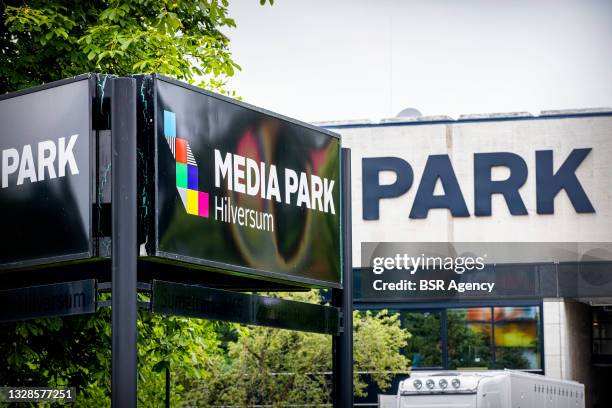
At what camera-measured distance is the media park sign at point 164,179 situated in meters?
7.90

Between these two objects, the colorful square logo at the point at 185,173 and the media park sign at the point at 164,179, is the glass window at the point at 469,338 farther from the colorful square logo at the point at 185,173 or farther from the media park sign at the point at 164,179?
the colorful square logo at the point at 185,173

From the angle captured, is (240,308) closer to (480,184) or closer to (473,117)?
(480,184)

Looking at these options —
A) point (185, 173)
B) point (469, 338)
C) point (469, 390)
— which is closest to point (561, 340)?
point (469, 338)

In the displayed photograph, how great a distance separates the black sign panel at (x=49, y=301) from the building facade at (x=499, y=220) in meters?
34.8

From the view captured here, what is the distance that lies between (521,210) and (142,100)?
3724 centimetres

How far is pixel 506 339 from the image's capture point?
43.1m

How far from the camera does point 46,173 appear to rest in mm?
8188

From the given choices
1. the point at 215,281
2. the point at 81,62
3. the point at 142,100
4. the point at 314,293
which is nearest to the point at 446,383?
the point at 314,293

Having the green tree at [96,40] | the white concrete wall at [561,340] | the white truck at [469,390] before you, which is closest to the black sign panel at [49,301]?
the green tree at [96,40]

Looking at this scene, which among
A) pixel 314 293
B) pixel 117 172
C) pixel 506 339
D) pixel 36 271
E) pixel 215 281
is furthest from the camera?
pixel 506 339

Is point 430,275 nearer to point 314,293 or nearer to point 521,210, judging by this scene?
point 521,210

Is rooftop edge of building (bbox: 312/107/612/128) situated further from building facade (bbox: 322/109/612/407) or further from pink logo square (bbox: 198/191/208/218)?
pink logo square (bbox: 198/191/208/218)

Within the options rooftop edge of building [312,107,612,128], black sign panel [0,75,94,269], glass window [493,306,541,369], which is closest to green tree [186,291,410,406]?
glass window [493,306,541,369]

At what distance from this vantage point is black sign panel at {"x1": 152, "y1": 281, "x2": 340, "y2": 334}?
816 centimetres
